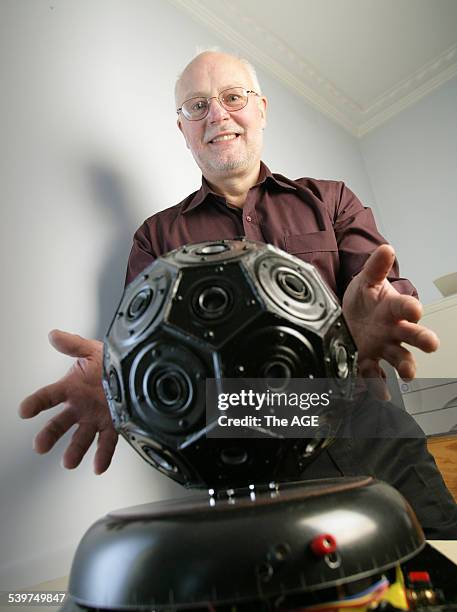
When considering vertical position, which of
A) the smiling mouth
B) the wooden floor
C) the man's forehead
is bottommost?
the wooden floor

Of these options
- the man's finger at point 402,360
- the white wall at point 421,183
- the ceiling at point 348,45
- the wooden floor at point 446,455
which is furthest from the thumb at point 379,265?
the white wall at point 421,183

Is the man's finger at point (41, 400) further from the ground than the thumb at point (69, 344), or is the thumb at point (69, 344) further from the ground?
the thumb at point (69, 344)

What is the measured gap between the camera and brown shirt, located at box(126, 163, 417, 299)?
1.18 meters

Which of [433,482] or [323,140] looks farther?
[323,140]

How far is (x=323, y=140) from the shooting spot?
9.25 ft

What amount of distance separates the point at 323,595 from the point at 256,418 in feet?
0.54

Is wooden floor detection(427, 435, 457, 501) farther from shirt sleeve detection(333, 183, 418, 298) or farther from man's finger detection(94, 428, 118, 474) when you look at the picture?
man's finger detection(94, 428, 118, 474)

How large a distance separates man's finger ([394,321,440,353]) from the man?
0.39ft

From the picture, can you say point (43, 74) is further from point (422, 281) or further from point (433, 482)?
point (422, 281)

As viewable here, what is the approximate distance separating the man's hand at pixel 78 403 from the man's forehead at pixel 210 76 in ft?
2.87

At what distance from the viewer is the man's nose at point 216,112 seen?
49.4 inches

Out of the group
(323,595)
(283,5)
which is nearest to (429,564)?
(323,595)

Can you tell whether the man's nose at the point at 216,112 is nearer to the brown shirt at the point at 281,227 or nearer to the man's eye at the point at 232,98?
the man's eye at the point at 232,98

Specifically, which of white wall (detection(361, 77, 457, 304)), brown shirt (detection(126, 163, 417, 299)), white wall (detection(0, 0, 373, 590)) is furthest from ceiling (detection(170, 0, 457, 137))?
brown shirt (detection(126, 163, 417, 299))
